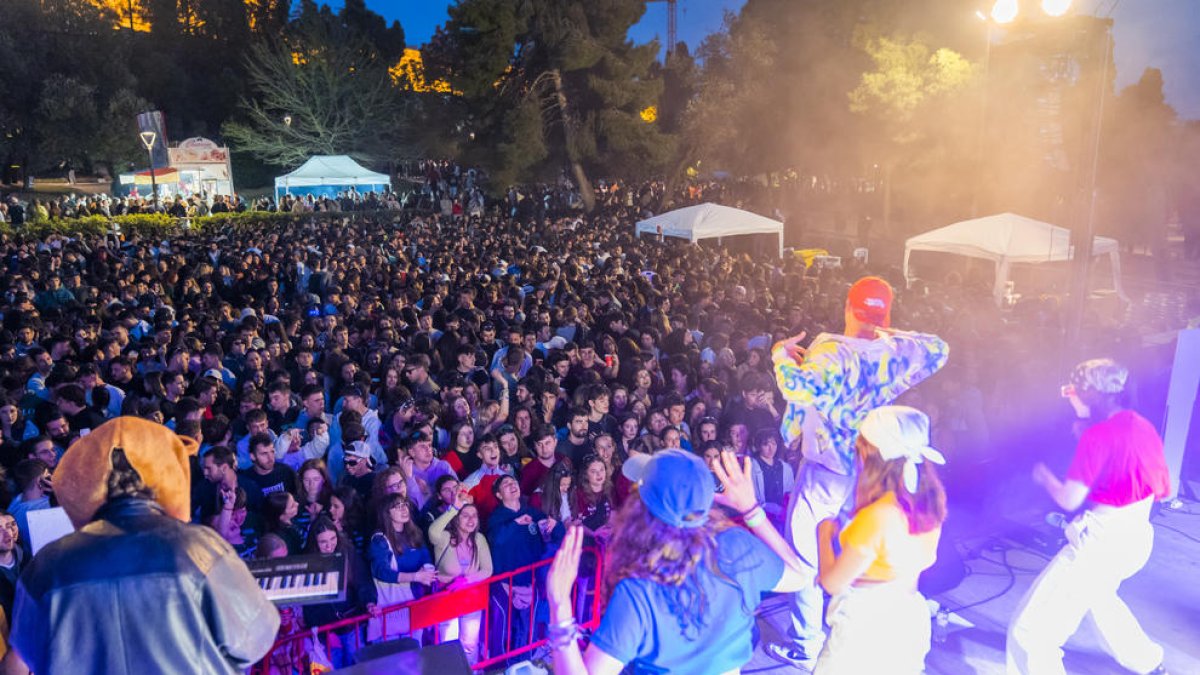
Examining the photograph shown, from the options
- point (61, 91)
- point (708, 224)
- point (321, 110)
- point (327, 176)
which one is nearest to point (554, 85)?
point (327, 176)

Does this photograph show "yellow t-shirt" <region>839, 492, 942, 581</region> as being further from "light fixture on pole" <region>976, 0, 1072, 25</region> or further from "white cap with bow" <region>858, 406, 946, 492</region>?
"light fixture on pole" <region>976, 0, 1072, 25</region>

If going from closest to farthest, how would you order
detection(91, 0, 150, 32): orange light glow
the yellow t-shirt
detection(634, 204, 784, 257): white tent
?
the yellow t-shirt < detection(634, 204, 784, 257): white tent < detection(91, 0, 150, 32): orange light glow

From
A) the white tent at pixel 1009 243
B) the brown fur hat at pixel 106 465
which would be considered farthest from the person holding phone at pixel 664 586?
the white tent at pixel 1009 243

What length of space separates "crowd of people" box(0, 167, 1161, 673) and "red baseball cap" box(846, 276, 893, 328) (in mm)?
1119

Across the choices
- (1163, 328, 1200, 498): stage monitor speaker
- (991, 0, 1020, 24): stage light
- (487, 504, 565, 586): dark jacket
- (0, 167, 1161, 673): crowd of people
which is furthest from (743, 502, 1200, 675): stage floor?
(991, 0, 1020, 24): stage light

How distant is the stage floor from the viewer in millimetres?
4168

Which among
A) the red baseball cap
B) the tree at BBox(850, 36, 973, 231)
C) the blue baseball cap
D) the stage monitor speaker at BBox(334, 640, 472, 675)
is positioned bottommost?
the stage monitor speaker at BBox(334, 640, 472, 675)

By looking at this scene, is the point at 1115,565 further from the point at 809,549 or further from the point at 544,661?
the point at 544,661

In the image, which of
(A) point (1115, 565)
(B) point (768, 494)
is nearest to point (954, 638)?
(A) point (1115, 565)

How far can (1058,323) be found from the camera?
10.2 meters

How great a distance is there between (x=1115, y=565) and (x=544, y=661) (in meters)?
2.78

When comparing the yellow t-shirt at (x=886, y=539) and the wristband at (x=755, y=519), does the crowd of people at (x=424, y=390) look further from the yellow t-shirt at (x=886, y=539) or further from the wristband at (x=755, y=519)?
the yellow t-shirt at (x=886, y=539)

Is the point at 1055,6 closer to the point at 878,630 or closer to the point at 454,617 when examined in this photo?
the point at 878,630

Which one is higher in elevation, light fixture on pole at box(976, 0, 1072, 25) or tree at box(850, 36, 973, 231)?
tree at box(850, 36, 973, 231)
